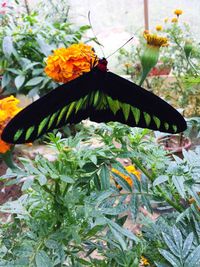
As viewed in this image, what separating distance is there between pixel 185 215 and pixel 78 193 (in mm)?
185

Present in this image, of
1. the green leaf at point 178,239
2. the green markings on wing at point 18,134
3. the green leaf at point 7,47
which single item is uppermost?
the green markings on wing at point 18,134

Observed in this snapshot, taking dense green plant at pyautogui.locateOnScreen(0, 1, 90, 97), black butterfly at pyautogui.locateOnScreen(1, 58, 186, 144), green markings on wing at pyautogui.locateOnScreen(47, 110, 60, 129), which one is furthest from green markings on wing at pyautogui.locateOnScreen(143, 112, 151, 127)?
dense green plant at pyautogui.locateOnScreen(0, 1, 90, 97)

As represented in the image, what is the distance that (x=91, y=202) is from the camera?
0.55 metres

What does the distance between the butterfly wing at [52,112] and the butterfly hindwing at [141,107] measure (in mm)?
28

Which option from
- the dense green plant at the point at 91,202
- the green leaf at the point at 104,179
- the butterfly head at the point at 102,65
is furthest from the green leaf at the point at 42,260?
the butterfly head at the point at 102,65

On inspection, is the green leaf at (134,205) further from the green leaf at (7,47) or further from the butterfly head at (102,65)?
the green leaf at (7,47)

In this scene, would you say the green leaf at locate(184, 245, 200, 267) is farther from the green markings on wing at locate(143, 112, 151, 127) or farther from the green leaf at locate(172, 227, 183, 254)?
the green markings on wing at locate(143, 112, 151, 127)

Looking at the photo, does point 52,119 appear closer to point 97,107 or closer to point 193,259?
point 97,107

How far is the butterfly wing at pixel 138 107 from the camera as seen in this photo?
1.77ft

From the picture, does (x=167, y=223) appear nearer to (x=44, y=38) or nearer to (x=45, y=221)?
(x=45, y=221)

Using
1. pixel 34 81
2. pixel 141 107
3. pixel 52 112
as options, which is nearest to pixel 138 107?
pixel 141 107

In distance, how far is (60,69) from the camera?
66 cm

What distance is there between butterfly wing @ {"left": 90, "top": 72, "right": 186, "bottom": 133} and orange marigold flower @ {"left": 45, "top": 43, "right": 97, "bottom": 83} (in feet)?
0.26

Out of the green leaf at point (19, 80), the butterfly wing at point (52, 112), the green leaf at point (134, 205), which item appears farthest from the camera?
the green leaf at point (19, 80)
